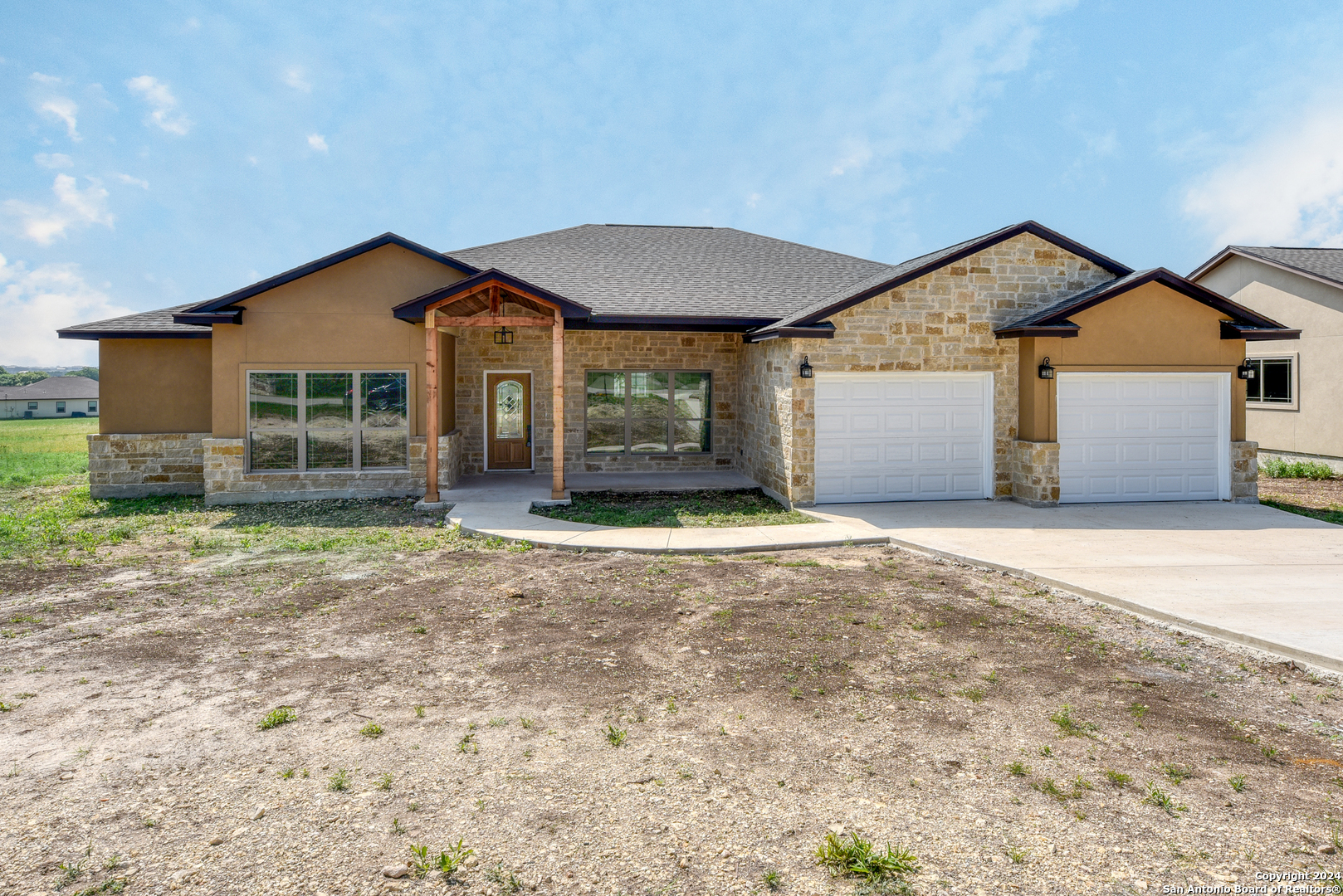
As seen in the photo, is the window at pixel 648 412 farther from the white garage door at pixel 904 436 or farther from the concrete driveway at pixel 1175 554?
the concrete driveway at pixel 1175 554

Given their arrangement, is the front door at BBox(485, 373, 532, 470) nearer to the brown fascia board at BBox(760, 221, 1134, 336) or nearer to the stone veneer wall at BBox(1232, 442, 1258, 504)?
the brown fascia board at BBox(760, 221, 1134, 336)

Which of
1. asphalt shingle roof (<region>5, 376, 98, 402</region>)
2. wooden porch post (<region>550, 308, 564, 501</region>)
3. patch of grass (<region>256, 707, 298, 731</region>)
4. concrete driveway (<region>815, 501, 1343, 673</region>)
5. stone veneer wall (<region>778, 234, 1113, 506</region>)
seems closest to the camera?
patch of grass (<region>256, 707, 298, 731</region>)

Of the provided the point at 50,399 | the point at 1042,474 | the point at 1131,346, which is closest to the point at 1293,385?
the point at 1131,346

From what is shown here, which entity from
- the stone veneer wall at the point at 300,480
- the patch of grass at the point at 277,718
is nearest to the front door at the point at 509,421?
the stone veneer wall at the point at 300,480

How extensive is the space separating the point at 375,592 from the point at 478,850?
490 centimetres

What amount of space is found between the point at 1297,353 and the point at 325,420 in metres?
21.0

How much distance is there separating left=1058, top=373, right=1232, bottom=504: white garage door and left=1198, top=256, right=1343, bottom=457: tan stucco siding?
5198 millimetres

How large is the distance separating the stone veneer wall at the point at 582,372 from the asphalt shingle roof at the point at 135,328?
493cm

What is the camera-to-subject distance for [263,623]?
6668 millimetres

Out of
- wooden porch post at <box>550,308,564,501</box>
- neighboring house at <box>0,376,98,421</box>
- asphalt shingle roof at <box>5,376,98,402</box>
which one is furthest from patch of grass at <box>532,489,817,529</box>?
asphalt shingle roof at <box>5,376,98,402</box>

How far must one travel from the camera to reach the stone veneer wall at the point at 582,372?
16.1 metres

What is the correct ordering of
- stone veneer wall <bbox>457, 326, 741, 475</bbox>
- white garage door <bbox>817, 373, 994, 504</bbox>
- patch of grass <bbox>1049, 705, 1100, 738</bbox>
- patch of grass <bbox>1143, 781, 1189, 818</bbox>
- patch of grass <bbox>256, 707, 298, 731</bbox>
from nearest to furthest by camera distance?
patch of grass <bbox>1143, 781, 1189, 818</bbox> → patch of grass <bbox>1049, 705, 1100, 738</bbox> → patch of grass <bbox>256, 707, 298, 731</bbox> → white garage door <bbox>817, 373, 994, 504</bbox> → stone veneer wall <bbox>457, 326, 741, 475</bbox>

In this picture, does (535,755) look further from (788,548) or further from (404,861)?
(788,548)

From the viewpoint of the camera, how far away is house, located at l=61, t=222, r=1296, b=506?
12.5 metres
